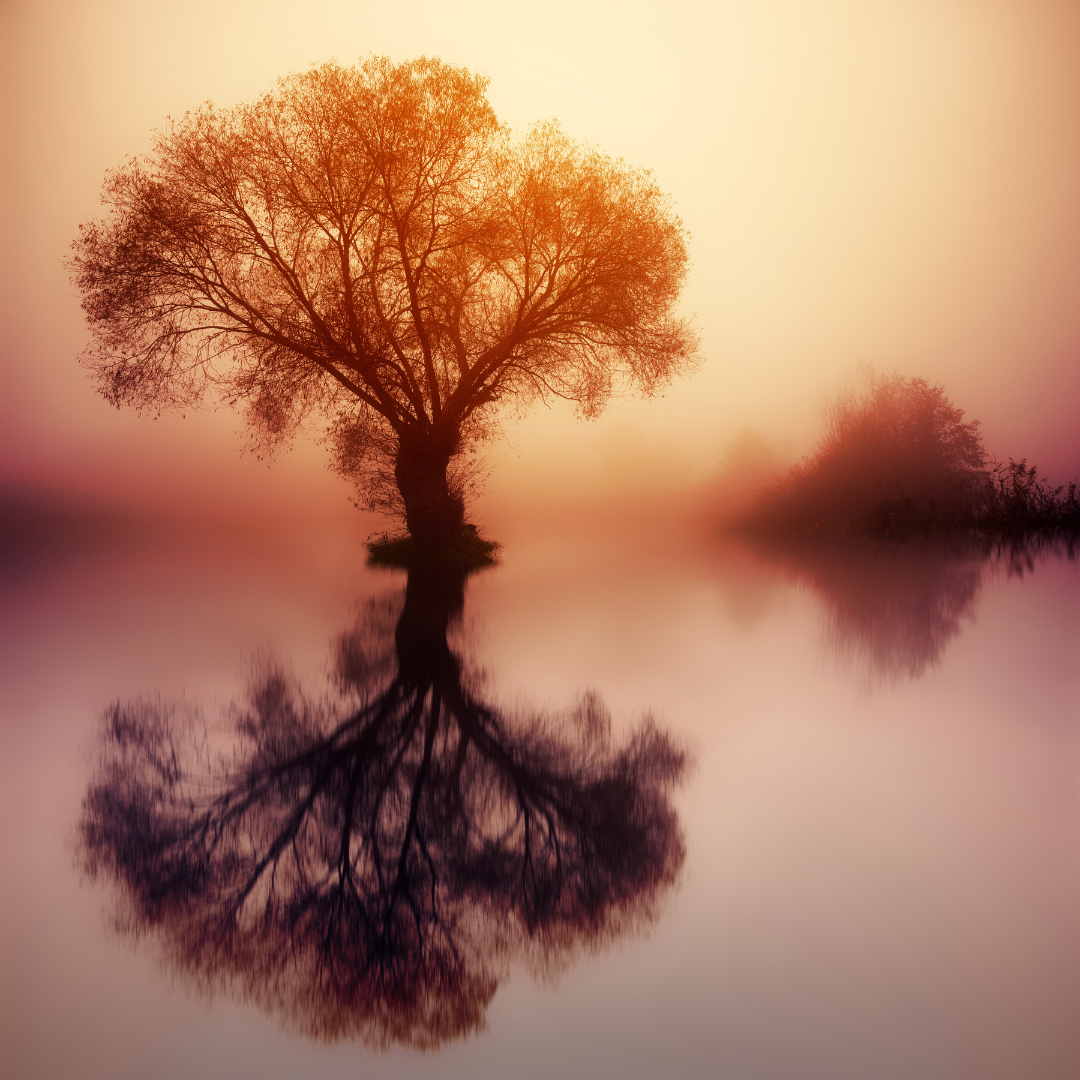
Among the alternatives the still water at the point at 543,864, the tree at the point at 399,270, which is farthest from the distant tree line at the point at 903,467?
the still water at the point at 543,864

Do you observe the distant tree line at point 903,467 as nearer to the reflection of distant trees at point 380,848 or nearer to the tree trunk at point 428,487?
the tree trunk at point 428,487

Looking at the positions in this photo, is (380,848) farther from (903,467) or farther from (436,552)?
(903,467)

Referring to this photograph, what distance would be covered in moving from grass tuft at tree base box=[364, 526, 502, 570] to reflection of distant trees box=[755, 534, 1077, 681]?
17.5ft

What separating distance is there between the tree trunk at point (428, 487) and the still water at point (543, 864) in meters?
8.91

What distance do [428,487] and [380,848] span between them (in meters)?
12.0

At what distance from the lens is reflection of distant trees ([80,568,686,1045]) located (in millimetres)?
1629

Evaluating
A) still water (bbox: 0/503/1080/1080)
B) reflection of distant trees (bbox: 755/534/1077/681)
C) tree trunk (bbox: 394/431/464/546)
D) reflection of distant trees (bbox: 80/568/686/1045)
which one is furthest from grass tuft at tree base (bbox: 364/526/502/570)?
reflection of distant trees (bbox: 80/568/686/1045)

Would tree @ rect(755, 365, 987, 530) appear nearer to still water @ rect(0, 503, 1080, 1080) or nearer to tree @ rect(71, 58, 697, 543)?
tree @ rect(71, 58, 697, 543)

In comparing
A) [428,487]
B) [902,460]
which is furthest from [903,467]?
[428,487]

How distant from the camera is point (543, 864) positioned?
2070mm

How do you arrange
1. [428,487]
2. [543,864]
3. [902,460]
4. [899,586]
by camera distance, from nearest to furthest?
[543,864] → [899,586] → [428,487] → [902,460]

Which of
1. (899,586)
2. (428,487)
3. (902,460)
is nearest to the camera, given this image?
(899,586)

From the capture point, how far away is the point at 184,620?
21.6 ft

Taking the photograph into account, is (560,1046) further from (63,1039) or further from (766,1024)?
(63,1039)
